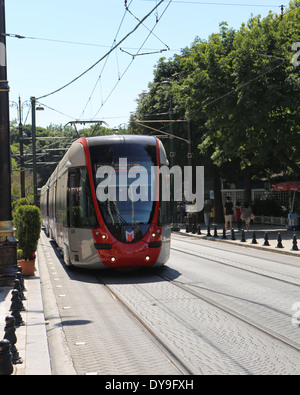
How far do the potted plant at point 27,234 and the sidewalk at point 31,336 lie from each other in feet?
7.97

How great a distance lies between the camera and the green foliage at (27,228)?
14031 millimetres

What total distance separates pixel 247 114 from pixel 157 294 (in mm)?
18764

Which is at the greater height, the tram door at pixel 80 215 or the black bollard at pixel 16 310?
the tram door at pixel 80 215

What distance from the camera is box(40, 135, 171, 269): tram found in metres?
13.5

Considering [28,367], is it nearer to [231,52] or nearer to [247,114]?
[247,114]

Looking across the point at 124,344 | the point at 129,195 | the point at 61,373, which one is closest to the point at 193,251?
the point at 129,195

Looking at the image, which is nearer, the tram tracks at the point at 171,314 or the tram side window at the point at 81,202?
the tram tracks at the point at 171,314

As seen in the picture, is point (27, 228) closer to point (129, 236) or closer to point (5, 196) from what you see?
point (5, 196)

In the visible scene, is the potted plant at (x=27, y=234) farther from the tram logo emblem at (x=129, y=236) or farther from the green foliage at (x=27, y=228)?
the tram logo emblem at (x=129, y=236)

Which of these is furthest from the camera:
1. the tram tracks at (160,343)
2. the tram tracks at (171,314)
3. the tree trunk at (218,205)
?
the tree trunk at (218,205)

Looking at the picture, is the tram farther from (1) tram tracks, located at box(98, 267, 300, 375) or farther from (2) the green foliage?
(2) the green foliage

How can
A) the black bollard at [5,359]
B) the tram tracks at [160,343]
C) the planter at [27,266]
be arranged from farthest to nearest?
the planter at [27,266] < the tram tracks at [160,343] < the black bollard at [5,359]

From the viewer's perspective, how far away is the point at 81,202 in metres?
13.9

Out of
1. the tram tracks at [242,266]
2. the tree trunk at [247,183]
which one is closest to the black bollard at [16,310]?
the tram tracks at [242,266]
